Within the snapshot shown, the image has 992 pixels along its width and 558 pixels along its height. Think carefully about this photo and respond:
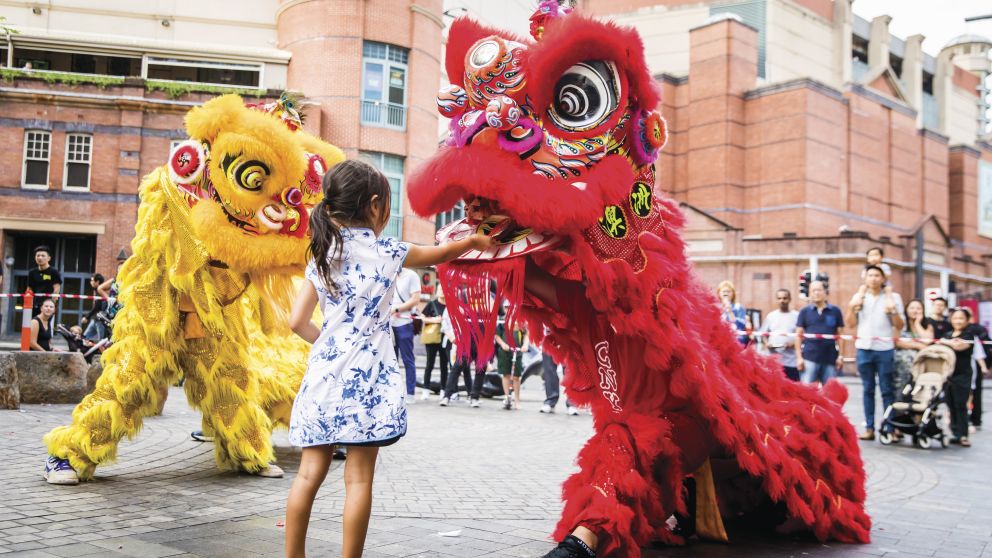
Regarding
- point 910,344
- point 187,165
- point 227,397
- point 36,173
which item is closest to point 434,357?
point 910,344

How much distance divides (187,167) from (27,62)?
27.1 m

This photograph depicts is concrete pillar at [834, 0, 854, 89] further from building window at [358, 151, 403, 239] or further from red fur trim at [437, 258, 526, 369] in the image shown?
red fur trim at [437, 258, 526, 369]

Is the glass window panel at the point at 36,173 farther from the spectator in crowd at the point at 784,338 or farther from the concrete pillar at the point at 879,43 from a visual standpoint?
the concrete pillar at the point at 879,43

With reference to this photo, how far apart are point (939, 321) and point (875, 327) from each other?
2.36 metres

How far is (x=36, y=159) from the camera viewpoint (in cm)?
2531

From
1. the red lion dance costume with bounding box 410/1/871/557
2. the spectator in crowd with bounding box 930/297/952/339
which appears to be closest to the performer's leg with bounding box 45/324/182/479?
the red lion dance costume with bounding box 410/1/871/557

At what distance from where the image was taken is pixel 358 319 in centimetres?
304

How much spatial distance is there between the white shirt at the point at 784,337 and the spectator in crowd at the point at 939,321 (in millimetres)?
1897

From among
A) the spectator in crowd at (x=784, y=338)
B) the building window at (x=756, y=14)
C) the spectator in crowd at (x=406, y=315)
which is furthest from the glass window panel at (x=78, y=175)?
the building window at (x=756, y=14)

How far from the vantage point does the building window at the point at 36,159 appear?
83.0 ft

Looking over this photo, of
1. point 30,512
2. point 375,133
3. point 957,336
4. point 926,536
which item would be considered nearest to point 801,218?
point 375,133

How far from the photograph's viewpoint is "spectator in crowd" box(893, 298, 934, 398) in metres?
9.23

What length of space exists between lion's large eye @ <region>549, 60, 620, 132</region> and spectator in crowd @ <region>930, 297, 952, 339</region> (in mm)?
8589

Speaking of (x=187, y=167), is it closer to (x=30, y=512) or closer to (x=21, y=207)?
(x=30, y=512)
